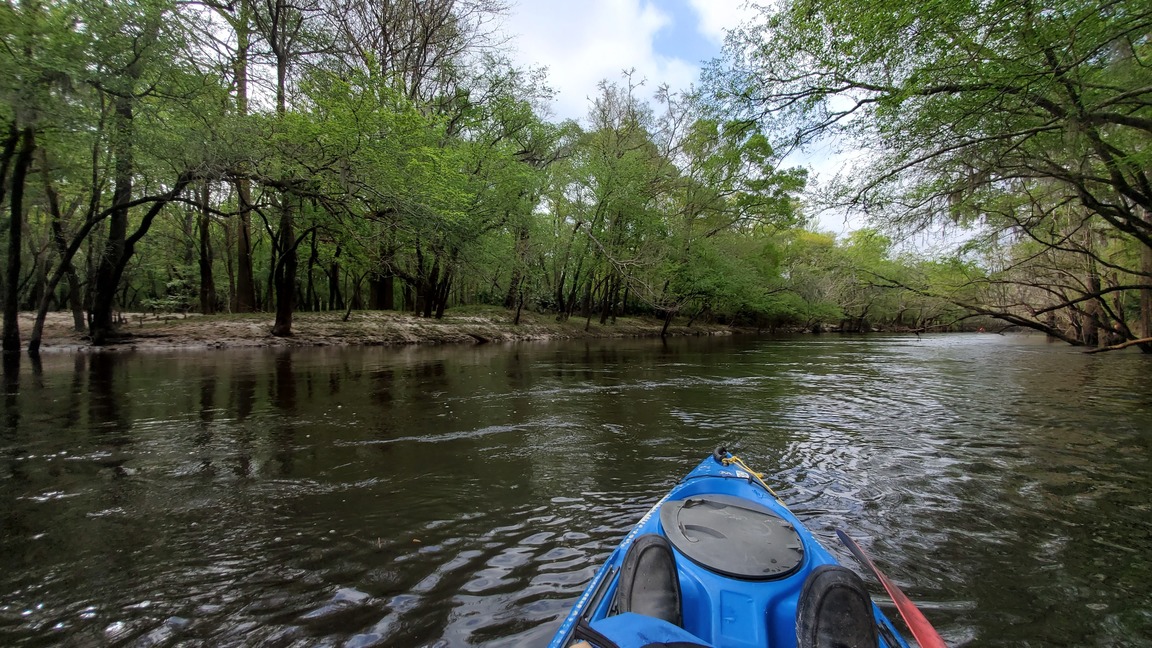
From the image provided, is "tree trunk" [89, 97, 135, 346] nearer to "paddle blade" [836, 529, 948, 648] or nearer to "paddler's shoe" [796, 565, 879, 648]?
"paddler's shoe" [796, 565, 879, 648]

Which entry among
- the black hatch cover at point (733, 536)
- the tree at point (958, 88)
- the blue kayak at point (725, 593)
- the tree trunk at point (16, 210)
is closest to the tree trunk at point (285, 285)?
the tree trunk at point (16, 210)

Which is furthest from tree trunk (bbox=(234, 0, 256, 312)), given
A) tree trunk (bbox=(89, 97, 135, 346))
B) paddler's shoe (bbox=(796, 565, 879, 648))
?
paddler's shoe (bbox=(796, 565, 879, 648))

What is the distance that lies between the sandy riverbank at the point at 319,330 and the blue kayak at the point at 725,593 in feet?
61.7

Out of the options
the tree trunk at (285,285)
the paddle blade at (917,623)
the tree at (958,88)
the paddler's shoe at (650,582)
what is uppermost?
the tree at (958,88)

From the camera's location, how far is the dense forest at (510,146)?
755 centimetres

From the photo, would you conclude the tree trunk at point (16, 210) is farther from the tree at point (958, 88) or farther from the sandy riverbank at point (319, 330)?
the tree at point (958, 88)

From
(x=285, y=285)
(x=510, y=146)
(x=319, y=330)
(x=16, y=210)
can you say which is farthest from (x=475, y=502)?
(x=510, y=146)

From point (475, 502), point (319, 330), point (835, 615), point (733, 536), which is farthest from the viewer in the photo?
point (319, 330)

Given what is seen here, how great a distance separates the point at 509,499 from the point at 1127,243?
23.3 m

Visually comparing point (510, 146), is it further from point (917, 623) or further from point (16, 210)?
point (917, 623)

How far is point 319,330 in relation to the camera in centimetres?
1947

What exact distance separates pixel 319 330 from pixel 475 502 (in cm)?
1823

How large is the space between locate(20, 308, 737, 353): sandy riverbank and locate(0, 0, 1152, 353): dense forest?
78 cm

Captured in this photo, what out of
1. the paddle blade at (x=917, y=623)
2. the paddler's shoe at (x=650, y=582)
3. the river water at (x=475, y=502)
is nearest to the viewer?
the paddle blade at (x=917, y=623)
